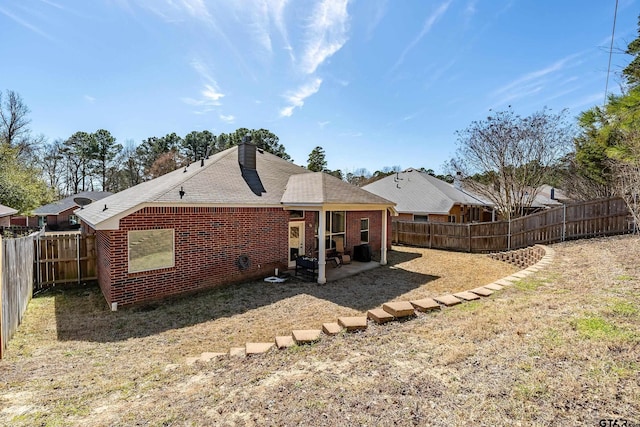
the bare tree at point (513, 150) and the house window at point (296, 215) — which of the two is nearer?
the house window at point (296, 215)

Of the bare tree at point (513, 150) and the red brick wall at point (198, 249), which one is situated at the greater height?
the bare tree at point (513, 150)

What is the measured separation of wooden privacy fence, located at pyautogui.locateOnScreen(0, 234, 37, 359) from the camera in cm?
496

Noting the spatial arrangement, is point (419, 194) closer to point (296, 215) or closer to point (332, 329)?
point (296, 215)

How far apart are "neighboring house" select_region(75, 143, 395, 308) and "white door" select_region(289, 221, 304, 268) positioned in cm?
4

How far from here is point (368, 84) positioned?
1459 centimetres

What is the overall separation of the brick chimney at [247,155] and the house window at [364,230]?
5.87 meters

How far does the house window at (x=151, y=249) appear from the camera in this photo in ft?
25.6

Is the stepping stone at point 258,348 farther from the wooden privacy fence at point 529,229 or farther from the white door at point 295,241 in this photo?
the wooden privacy fence at point 529,229

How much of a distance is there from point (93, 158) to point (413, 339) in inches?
2047

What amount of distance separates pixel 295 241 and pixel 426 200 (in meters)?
12.6

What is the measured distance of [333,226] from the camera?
13.2 m

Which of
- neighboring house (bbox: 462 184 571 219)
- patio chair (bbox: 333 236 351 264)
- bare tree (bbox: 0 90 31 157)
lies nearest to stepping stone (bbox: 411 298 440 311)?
patio chair (bbox: 333 236 351 264)

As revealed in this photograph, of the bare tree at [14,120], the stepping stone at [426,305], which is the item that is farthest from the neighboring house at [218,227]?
the bare tree at [14,120]

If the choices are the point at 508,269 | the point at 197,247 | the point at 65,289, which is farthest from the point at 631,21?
the point at 65,289
